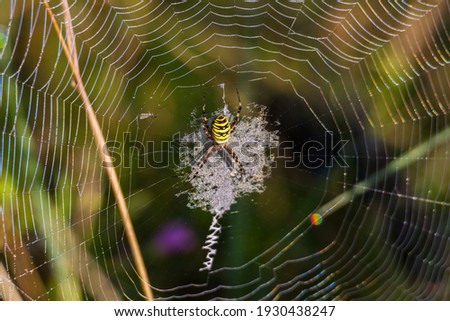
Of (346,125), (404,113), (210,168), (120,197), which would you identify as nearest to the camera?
(120,197)

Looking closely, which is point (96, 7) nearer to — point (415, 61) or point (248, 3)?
point (248, 3)

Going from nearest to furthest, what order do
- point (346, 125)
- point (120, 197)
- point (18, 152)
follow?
1. point (18, 152)
2. point (120, 197)
3. point (346, 125)

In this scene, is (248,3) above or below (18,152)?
above

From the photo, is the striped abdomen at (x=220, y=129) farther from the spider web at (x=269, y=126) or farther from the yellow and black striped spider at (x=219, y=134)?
the spider web at (x=269, y=126)

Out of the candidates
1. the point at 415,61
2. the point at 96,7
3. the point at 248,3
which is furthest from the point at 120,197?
the point at 415,61

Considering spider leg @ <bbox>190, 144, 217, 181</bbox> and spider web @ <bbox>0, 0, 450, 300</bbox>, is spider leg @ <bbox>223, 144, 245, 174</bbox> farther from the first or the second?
spider web @ <bbox>0, 0, 450, 300</bbox>

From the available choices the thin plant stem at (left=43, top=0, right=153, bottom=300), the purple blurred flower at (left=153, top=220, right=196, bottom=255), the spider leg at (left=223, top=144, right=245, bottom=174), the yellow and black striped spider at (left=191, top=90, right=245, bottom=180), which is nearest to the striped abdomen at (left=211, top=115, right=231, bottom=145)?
the yellow and black striped spider at (left=191, top=90, right=245, bottom=180)

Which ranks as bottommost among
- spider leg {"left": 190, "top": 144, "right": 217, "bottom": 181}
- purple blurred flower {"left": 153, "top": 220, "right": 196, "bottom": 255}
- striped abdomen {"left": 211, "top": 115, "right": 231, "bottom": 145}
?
purple blurred flower {"left": 153, "top": 220, "right": 196, "bottom": 255}
